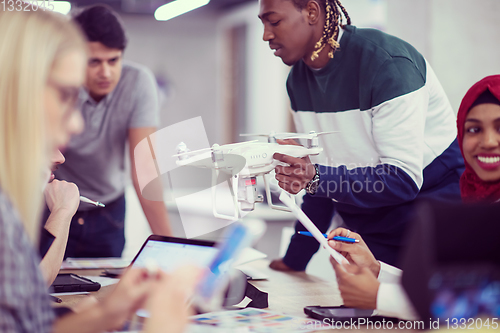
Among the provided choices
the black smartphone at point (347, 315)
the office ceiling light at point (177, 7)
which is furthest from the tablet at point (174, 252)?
the office ceiling light at point (177, 7)

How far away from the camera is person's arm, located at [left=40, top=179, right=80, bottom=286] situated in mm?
1377

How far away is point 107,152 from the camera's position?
2.29 meters

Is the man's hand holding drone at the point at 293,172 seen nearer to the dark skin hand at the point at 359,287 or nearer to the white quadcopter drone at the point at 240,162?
the white quadcopter drone at the point at 240,162

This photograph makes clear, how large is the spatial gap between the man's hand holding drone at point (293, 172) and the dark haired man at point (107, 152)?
82 centimetres

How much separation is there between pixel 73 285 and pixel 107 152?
34.9 inches

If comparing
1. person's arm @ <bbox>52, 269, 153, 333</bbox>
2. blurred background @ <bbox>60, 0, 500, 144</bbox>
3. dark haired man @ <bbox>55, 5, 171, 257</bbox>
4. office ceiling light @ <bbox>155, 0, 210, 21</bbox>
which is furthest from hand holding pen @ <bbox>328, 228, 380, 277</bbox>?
blurred background @ <bbox>60, 0, 500, 144</bbox>

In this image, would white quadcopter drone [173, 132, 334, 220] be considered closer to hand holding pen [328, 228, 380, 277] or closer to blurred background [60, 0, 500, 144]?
hand holding pen [328, 228, 380, 277]

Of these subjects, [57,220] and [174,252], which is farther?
[57,220]

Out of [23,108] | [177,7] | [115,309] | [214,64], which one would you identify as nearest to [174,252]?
[115,309]

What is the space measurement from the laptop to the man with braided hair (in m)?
0.70

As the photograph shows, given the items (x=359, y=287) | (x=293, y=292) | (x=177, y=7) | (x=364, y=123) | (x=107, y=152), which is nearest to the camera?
(x=359, y=287)

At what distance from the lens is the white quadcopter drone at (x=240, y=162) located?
4.37 ft

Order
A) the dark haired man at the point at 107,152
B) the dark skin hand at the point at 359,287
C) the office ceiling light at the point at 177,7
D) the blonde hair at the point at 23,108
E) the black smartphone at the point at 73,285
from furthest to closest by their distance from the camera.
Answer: the office ceiling light at the point at 177,7 < the dark haired man at the point at 107,152 < the black smartphone at the point at 73,285 < the dark skin hand at the point at 359,287 < the blonde hair at the point at 23,108

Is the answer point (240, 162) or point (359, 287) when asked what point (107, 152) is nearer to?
point (240, 162)
